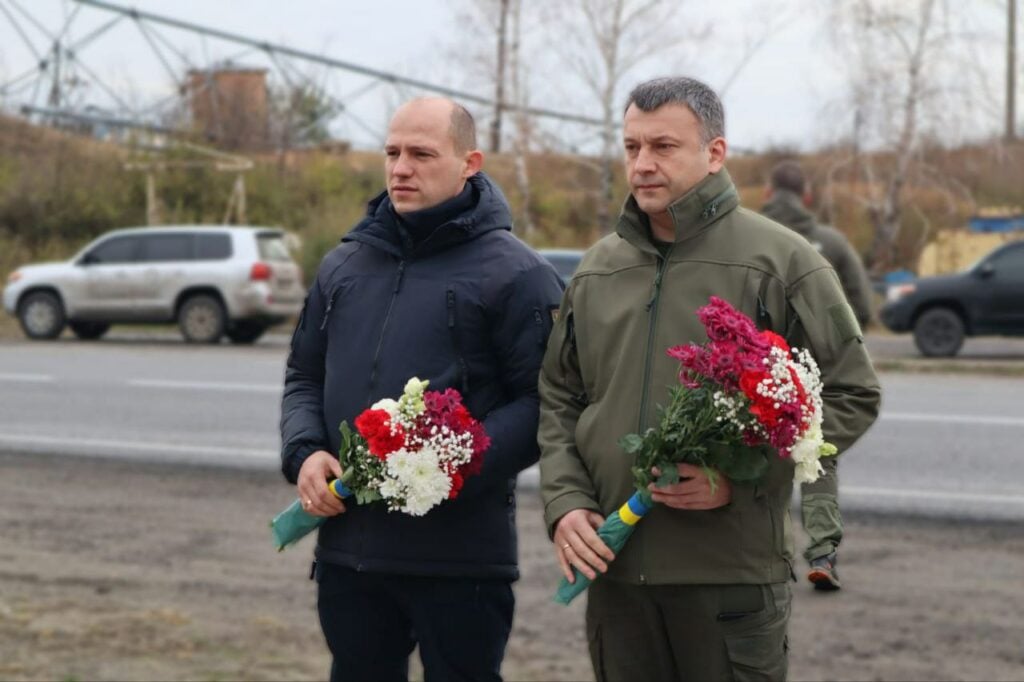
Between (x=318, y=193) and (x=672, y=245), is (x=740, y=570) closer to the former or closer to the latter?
(x=672, y=245)

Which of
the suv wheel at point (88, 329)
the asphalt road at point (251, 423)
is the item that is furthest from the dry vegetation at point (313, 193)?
the asphalt road at point (251, 423)

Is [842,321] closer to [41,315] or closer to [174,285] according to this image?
[174,285]

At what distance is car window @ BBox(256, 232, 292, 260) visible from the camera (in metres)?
22.6

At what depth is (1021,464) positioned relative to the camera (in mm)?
10742

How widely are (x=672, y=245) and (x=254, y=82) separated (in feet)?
125

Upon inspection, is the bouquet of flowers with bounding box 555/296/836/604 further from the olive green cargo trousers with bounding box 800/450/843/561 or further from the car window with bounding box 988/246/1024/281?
the car window with bounding box 988/246/1024/281

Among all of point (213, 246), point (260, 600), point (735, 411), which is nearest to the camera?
point (735, 411)

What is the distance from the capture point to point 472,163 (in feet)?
Answer: 12.2

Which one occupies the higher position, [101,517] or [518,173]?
[518,173]

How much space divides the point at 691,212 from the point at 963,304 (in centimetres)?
1736

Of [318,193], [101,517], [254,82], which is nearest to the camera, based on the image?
[101,517]

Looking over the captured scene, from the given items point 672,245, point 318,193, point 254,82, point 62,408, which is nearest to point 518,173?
point 318,193

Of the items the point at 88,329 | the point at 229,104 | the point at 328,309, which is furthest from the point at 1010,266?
the point at 229,104

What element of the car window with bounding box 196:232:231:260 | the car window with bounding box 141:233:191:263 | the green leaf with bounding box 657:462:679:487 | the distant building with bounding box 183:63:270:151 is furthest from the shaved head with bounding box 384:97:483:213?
the distant building with bounding box 183:63:270:151
